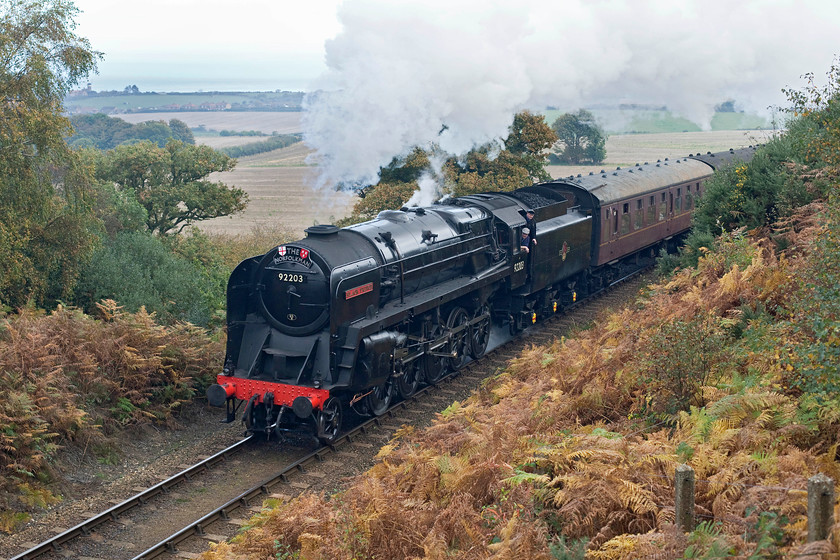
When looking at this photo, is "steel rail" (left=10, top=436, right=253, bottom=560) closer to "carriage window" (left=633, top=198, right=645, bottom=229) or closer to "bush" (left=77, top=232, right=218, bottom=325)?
"bush" (left=77, top=232, right=218, bottom=325)

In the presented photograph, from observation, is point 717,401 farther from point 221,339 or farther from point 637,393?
point 221,339

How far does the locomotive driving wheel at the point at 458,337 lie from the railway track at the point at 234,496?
0.30 meters

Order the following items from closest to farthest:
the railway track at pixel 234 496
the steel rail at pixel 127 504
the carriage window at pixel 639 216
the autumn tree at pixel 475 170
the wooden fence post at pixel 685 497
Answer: the wooden fence post at pixel 685 497
the steel rail at pixel 127 504
the railway track at pixel 234 496
the carriage window at pixel 639 216
the autumn tree at pixel 475 170

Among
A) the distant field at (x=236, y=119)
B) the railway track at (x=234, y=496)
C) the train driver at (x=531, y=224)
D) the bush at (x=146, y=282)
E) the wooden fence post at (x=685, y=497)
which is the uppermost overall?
the distant field at (x=236, y=119)

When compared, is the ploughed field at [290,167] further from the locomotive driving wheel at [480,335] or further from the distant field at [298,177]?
the locomotive driving wheel at [480,335]

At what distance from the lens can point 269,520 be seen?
8.44 metres

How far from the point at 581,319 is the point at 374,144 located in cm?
788

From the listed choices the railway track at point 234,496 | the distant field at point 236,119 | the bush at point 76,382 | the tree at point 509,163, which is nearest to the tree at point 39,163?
the bush at point 76,382

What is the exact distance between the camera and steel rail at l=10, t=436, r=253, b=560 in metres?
8.51

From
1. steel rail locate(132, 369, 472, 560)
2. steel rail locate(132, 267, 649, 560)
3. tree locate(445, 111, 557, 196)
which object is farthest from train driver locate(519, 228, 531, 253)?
tree locate(445, 111, 557, 196)

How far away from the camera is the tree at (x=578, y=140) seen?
6538cm

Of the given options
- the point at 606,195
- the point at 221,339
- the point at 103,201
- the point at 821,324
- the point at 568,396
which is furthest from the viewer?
the point at 103,201

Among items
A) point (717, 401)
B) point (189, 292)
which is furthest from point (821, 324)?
point (189, 292)

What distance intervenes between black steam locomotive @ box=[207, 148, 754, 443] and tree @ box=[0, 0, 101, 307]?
619 centimetres
